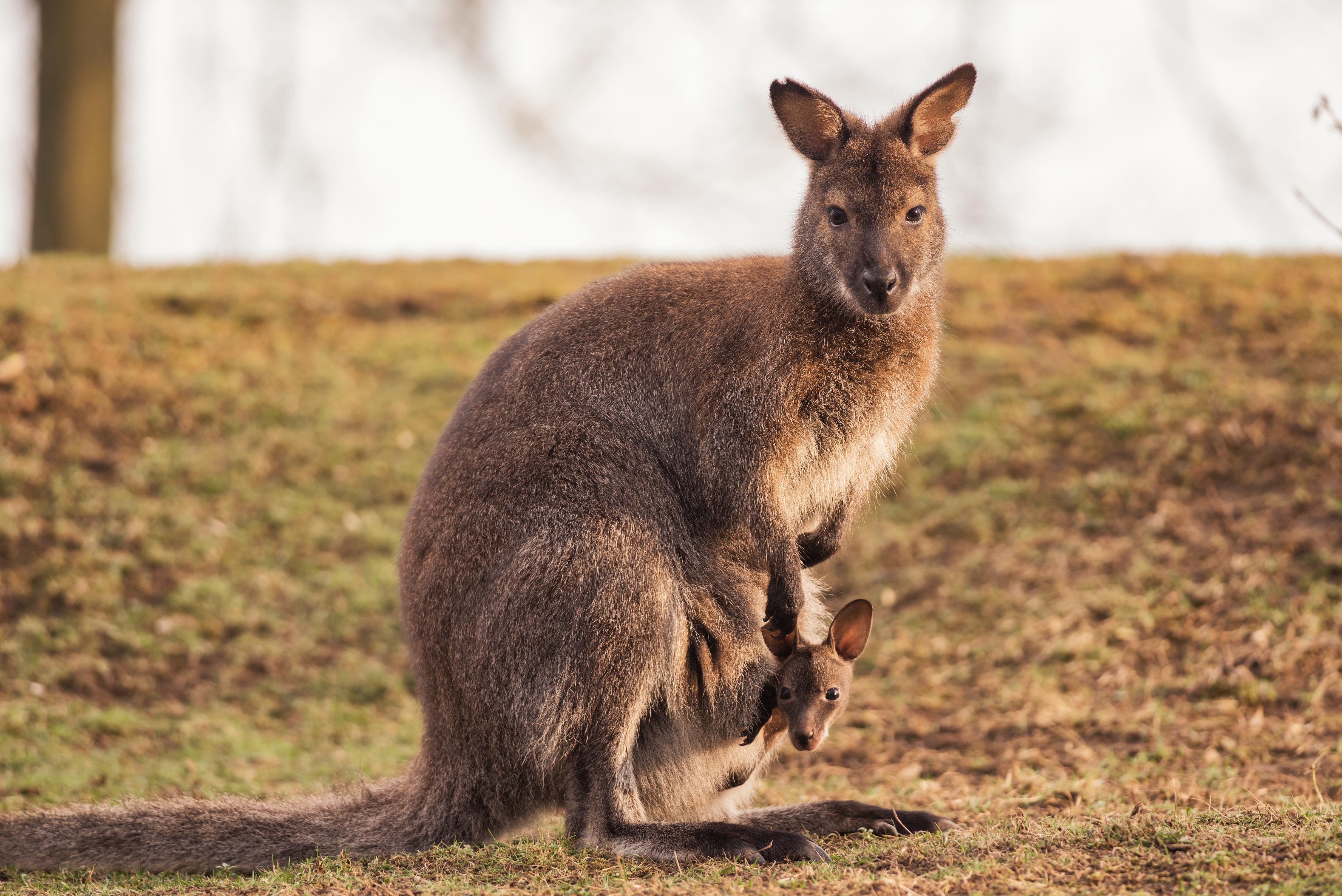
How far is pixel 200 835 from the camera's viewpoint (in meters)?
4.59

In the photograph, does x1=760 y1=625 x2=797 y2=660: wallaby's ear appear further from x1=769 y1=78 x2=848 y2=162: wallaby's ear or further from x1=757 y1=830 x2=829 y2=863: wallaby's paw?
x1=769 y1=78 x2=848 y2=162: wallaby's ear

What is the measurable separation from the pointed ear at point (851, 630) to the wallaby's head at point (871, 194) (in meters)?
1.16

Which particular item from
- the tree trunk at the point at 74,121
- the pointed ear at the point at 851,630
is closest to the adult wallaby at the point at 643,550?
the pointed ear at the point at 851,630

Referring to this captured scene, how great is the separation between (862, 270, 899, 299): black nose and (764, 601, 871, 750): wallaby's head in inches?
46.1

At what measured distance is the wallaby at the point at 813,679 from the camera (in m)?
4.59

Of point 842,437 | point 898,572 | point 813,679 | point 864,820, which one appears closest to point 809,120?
point 842,437

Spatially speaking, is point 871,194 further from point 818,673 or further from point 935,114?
point 818,673

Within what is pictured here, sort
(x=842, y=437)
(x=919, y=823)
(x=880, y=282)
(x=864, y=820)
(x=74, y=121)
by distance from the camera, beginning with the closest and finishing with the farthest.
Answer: (x=880, y=282)
(x=919, y=823)
(x=864, y=820)
(x=842, y=437)
(x=74, y=121)

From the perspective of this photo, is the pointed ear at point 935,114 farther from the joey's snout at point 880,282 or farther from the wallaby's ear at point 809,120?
the joey's snout at point 880,282

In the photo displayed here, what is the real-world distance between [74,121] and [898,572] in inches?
447

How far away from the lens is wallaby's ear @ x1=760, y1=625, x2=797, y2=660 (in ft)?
15.7

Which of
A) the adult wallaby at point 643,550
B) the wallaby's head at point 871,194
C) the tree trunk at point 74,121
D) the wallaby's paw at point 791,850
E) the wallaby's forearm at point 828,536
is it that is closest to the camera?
the wallaby's paw at point 791,850

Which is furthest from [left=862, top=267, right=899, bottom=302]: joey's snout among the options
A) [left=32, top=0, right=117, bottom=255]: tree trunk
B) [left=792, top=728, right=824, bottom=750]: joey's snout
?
[left=32, top=0, right=117, bottom=255]: tree trunk

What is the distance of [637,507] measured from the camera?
4.53 meters
